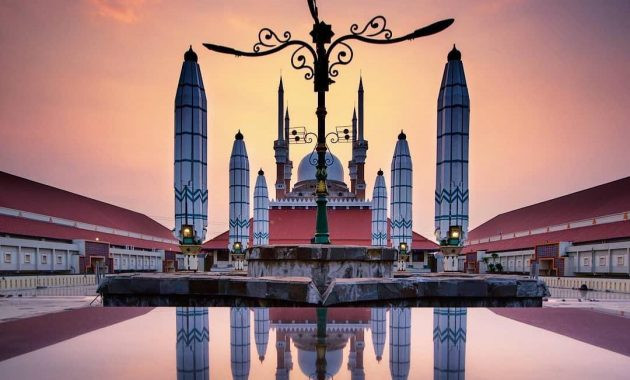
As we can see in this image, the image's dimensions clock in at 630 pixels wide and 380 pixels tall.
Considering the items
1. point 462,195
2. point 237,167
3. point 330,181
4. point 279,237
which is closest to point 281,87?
point 330,181

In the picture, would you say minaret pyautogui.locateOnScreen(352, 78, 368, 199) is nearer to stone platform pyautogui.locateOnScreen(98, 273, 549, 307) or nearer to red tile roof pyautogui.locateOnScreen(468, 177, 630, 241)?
red tile roof pyautogui.locateOnScreen(468, 177, 630, 241)

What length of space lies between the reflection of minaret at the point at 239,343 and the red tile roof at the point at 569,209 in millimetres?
27270

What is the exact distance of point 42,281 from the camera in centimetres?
1805

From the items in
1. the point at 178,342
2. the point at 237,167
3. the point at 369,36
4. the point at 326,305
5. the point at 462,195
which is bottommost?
the point at 326,305

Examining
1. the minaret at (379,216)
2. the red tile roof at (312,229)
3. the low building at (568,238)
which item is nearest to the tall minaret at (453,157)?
the minaret at (379,216)

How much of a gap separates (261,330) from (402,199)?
51.2 ft

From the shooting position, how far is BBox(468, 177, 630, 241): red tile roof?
→ 25891 millimetres

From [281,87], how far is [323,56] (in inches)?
1457

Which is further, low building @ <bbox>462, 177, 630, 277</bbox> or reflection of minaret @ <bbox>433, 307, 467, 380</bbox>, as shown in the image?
low building @ <bbox>462, 177, 630, 277</bbox>

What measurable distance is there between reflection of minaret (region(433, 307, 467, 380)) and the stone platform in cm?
156

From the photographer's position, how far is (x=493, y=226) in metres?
44.6

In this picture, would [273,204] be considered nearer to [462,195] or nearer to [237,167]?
[237,167]

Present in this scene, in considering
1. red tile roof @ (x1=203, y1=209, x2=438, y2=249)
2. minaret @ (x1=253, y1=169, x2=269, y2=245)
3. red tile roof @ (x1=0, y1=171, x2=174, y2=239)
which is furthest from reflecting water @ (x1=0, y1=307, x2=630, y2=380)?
red tile roof @ (x1=203, y1=209, x2=438, y2=249)

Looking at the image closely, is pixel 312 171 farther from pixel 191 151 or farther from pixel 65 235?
pixel 191 151
